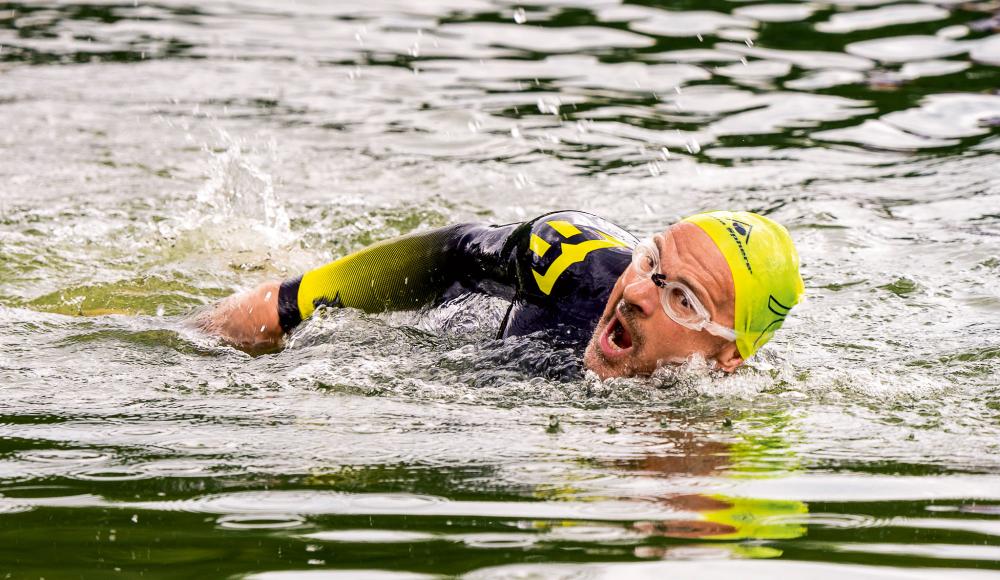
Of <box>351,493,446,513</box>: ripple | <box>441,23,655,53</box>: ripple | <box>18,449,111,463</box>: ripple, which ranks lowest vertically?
<box>18,449,111,463</box>: ripple

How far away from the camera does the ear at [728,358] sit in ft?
16.6

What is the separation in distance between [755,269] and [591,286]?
73cm

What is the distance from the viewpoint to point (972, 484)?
3721 millimetres

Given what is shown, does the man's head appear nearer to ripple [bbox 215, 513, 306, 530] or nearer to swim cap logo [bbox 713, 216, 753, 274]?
swim cap logo [bbox 713, 216, 753, 274]

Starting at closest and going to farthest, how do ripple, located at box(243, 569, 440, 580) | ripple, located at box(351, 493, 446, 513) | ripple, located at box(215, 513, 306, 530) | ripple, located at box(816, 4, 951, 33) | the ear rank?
ripple, located at box(243, 569, 440, 580) → ripple, located at box(215, 513, 306, 530) → ripple, located at box(351, 493, 446, 513) → the ear → ripple, located at box(816, 4, 951, 33)

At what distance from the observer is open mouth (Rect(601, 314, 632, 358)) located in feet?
16.2

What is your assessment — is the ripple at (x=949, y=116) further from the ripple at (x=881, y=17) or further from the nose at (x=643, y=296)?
the nose at (x=643, y=296)

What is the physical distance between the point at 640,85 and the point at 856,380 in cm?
711

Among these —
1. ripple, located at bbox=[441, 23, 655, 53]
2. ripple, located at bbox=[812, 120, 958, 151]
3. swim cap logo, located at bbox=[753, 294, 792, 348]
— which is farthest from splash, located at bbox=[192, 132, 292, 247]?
ripple, located at bbox=[441, 23, 655, 53]

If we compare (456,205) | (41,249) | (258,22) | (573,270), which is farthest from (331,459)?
(258,22)

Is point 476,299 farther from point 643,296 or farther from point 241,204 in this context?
point 241,204

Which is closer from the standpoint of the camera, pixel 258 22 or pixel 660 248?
pixel 660 248

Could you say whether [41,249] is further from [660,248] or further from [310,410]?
[660,248]

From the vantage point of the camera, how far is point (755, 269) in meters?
4.94
